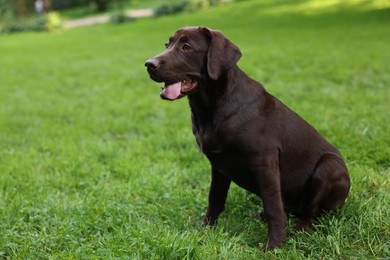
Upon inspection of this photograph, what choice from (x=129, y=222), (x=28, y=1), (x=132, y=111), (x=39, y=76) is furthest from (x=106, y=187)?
(x=28, y=1)

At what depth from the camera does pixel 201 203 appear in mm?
3566

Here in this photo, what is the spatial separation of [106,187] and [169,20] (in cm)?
1829

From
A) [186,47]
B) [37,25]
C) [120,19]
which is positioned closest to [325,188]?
[186,47]

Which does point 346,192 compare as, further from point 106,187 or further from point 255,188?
point 106,187

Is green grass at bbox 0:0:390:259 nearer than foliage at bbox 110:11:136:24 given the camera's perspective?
Yes

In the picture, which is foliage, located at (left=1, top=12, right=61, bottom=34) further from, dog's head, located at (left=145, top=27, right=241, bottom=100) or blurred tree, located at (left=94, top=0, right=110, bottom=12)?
dog's head, located at (left=145, top=27, right=241, bottom=100)

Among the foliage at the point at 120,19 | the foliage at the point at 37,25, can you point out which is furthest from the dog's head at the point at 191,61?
the foliage at the point at 37,25

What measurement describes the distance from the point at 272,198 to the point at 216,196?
569 mm

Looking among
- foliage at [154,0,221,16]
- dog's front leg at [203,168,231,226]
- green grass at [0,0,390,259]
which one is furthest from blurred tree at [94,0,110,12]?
dog's front leg at [203,168,231,226]

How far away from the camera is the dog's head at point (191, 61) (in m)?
2.64

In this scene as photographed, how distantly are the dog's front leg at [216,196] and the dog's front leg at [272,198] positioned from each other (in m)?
0.48

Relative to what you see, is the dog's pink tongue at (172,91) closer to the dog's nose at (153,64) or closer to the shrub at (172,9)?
the dog's nose at (153,64)

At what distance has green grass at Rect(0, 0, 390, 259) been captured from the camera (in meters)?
2.79

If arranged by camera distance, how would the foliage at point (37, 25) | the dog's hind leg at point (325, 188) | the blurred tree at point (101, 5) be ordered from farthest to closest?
the blurred tree at point (101, 5) < the foliage at point (37, 25) < the dog's hind leg at point (325, 188)
